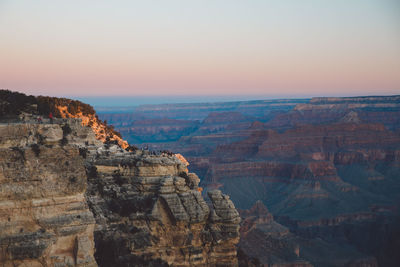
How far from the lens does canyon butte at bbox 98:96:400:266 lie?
77.8m

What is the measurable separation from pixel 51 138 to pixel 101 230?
4.45m

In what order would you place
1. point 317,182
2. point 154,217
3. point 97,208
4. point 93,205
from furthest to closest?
point 317,182 → point 154,217 → point 97,208 → point 93,205

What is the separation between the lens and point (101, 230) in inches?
899

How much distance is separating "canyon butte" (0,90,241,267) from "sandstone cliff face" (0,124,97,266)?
29 millimetres

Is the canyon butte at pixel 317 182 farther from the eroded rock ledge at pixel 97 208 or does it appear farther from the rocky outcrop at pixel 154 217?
the eroded rock ledge at pixel 97 208

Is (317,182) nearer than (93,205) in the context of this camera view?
No

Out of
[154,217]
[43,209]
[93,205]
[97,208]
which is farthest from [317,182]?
[43,209]

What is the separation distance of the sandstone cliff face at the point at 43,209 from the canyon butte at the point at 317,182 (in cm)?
4744

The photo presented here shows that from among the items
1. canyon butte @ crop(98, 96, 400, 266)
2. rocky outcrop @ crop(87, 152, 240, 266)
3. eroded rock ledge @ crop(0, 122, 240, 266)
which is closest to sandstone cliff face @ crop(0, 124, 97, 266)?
eroded rock ledge @ crop(0, 122, 240, 266)

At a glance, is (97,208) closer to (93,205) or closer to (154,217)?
(93,205)

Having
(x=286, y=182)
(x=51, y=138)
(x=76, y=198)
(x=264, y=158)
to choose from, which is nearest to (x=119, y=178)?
(x=51, y=138)

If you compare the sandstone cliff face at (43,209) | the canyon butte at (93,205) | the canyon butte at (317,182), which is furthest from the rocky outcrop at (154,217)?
the canyon butte at (317,182)

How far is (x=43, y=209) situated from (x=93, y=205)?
18.4ft

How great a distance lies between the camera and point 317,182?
387 ft
